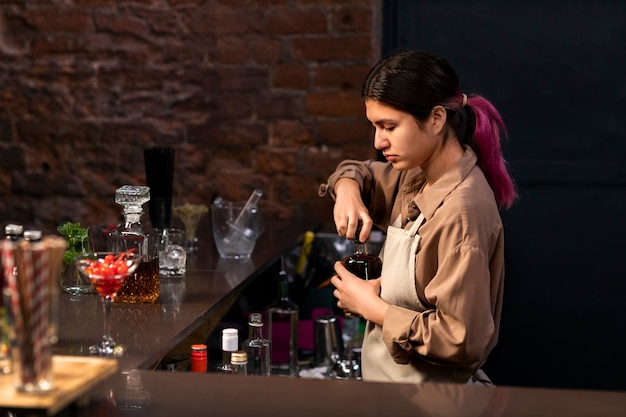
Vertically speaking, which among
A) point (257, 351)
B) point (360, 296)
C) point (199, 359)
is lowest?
point (257, 351)

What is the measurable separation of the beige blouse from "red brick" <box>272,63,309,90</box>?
6.39 feet

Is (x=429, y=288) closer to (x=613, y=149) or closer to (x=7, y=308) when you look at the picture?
(x=7, y=308)

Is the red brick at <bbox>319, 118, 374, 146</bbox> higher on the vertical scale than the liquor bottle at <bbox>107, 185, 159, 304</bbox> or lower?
higher

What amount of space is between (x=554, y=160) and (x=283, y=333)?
5.51ft

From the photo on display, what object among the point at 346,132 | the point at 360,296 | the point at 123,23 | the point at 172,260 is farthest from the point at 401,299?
the point at 123,23

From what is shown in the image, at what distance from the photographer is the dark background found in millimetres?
3930

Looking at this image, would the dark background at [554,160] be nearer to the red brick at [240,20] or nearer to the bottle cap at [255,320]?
the red brick at [240,20]

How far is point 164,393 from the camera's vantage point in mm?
1397

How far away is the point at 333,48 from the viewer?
3.97m

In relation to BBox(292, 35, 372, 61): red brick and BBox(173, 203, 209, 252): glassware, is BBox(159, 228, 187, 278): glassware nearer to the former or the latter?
BBox(173, 203, 209, 252): glassware

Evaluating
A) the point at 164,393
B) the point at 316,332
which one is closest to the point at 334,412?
the point at 164,393

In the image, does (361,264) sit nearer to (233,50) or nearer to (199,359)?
(199,359)

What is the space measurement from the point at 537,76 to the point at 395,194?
1777 mm

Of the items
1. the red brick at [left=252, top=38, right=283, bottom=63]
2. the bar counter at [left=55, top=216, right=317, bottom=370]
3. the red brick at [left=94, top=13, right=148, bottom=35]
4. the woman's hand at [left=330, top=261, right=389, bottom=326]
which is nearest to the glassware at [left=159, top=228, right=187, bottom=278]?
the bar counter at [left=55, top=216, right=317, bottom=370]
